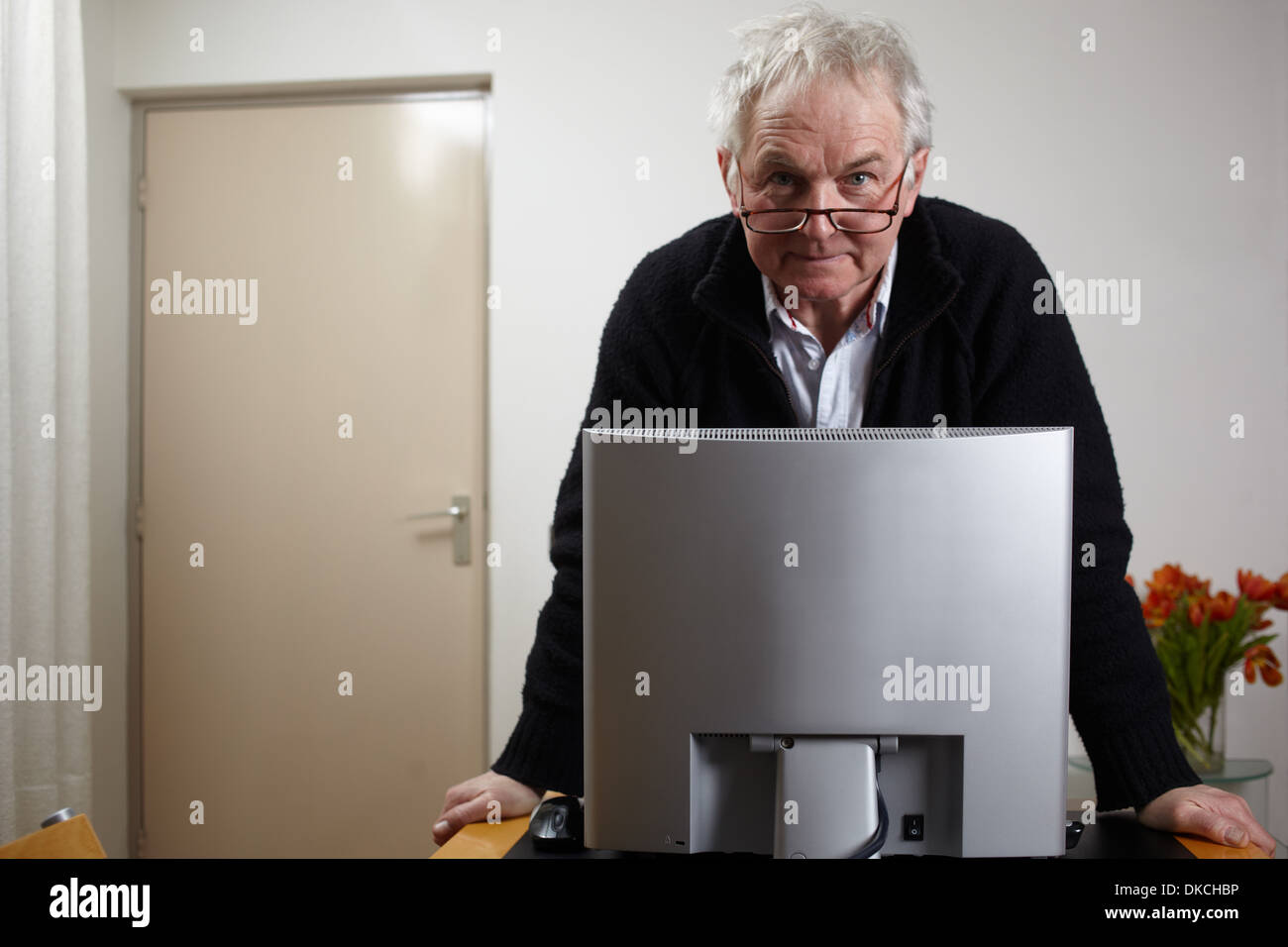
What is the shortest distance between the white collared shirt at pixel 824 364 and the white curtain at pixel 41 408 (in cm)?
186

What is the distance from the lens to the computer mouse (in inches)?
36.7

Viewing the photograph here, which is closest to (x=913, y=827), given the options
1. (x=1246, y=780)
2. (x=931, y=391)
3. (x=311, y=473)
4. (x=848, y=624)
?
(x=848, y=624)

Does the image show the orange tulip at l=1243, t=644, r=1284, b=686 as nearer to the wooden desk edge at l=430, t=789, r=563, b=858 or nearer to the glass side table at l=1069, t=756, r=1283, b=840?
the glass side table at l=1069, t=756, r=1283, b=840

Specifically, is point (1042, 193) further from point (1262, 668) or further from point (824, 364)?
point (824, 364)

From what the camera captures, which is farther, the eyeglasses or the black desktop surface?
the eyeglasses

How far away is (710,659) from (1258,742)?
2468 millimetres

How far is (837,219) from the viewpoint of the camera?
1.08 meters

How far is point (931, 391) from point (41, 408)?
2.11m

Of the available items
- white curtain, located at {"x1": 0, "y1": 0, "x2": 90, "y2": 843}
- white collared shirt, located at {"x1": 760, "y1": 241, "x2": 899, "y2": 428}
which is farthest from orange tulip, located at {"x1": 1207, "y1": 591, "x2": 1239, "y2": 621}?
→ white curtain, located at {"x1": 0, "y1": 0, "x2": 90, "y2": 843}

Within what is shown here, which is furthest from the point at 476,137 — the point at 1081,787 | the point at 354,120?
the point at 1081,787

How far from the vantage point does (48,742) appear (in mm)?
2271

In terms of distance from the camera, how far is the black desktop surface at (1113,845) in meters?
0.92

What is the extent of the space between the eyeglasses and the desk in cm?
67
